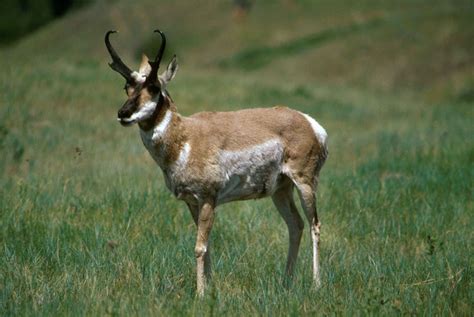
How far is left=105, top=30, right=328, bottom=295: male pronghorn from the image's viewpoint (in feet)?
18.9

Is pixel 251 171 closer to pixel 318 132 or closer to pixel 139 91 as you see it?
pixel 318 132

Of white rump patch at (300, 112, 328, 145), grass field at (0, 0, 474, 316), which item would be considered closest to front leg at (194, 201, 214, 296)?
grass field at (0, 0, 474, 316)

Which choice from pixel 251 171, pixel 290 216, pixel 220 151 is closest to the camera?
pixel 220 151

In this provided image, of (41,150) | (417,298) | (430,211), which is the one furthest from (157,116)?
(41,150)

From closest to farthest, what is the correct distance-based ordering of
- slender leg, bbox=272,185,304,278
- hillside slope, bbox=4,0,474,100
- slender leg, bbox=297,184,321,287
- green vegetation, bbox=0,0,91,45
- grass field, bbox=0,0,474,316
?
grass field, bbox=0,0,474,316 < slender leg, bbox=297,184,321,287 < slender leg, bbox=272,185,304,278 < hillside slope, bbox=4,0,474,100 < green vegetation, bbox=0,0,91,45

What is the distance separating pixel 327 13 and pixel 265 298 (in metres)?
41.7

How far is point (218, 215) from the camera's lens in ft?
26.4

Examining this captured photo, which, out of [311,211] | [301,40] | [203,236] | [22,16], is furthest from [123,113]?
[22,16]

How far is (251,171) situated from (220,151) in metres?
0.34

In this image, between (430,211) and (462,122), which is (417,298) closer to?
(430,211)

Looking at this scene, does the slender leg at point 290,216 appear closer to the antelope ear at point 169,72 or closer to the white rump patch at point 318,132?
the white rump patch at point 318,132

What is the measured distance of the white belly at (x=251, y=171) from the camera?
6.12 meters

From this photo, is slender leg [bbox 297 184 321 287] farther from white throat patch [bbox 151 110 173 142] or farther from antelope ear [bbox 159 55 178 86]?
antelope ear [bbox 159 55 178 86]

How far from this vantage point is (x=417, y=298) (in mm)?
5301
